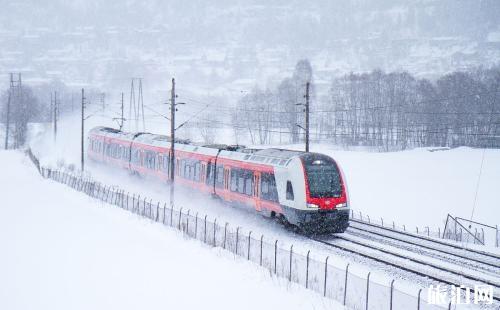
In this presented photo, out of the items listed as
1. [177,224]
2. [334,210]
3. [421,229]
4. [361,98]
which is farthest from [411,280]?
[361,98]

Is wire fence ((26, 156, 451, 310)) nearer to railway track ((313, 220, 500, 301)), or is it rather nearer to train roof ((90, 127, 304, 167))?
railway track ((313, 220, 500, 301))

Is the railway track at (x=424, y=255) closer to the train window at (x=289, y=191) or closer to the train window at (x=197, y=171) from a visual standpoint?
the train window at (x=289, y=191)

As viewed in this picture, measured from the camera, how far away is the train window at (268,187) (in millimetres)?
23375

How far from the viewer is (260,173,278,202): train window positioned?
23.4 metres

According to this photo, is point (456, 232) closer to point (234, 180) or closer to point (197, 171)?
point (234, 180)

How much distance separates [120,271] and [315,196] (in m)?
8.55

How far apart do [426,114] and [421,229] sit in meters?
45.8

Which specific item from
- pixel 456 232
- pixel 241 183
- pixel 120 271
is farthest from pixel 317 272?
pixel 456 232

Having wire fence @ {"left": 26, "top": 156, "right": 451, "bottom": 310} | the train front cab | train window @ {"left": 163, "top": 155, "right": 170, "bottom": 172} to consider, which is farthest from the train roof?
wire fence @ {"left": 26, "top": 156, "right": 451, "bottom": 310}

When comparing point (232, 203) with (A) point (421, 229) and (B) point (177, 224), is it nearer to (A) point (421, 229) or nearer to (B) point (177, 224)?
(B) point (177, 224)

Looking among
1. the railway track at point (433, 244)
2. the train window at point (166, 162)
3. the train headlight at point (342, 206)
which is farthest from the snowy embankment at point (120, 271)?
the train window at point (166, 162)

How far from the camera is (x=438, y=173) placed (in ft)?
155

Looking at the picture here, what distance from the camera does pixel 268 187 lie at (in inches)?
940

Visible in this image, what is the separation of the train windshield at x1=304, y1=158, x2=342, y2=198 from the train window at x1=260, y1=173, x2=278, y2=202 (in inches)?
78.5
